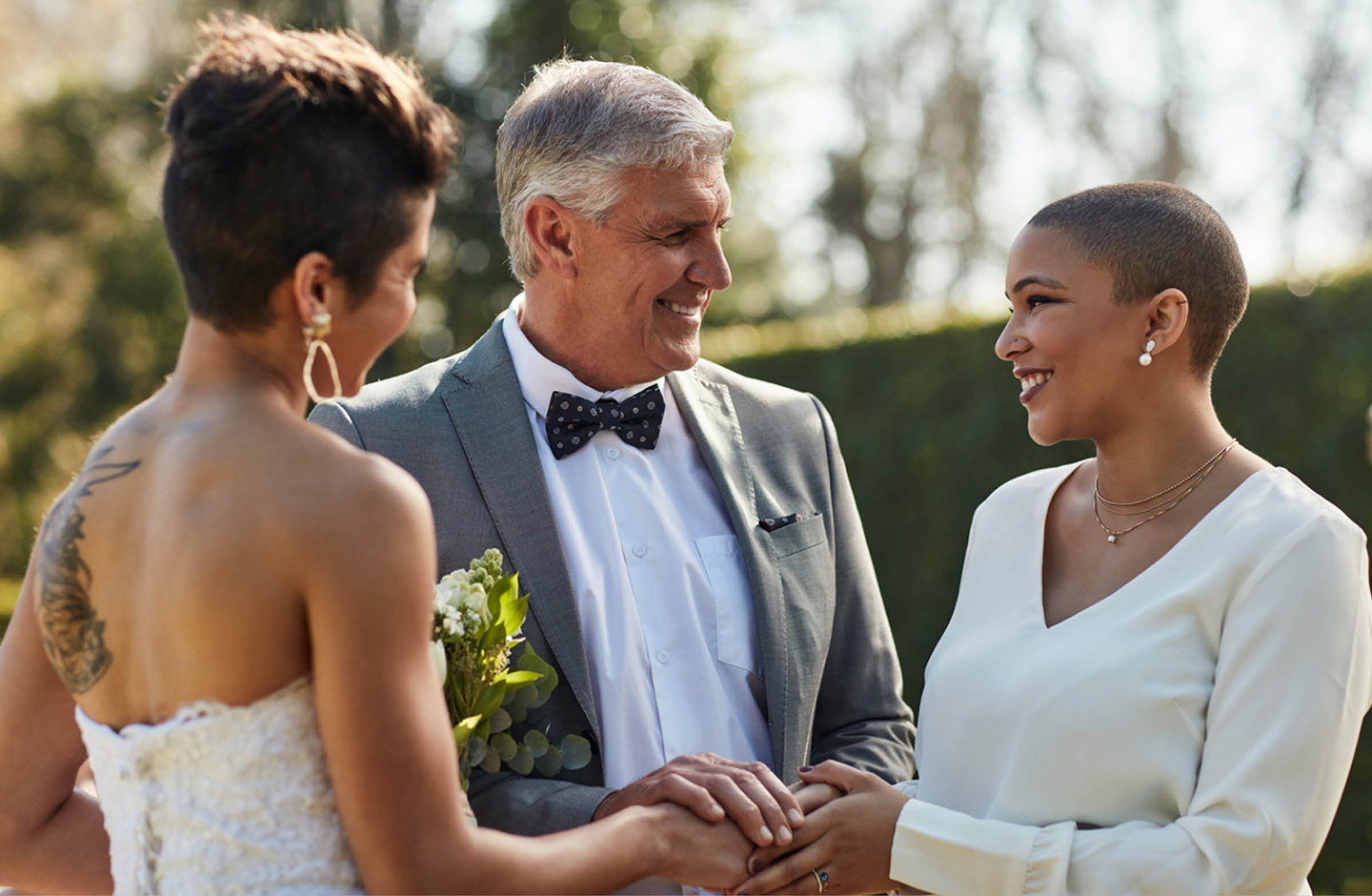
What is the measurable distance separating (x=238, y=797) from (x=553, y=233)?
186 cm

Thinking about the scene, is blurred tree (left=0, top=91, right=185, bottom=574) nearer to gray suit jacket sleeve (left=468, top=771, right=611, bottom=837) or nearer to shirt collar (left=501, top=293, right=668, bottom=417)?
shirt collar (left=501, top=293, right=668, bottom=417)

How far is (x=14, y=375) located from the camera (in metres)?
19.2

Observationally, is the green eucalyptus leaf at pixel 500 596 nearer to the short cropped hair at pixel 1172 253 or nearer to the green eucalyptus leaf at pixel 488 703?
the green eucalyptus leaf at pixel 488 703

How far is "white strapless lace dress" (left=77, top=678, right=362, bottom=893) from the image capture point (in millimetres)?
1877

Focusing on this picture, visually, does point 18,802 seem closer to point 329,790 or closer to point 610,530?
point 329,790

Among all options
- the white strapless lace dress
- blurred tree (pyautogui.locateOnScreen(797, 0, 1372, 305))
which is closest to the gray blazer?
the white strapless lace dress

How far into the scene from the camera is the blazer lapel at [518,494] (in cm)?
301

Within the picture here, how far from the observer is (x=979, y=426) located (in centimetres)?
764

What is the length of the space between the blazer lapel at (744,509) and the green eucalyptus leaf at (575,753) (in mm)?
510

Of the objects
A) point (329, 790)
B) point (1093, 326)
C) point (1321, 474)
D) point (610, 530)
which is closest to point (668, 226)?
point (610, 530)

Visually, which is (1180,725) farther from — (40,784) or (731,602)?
(40,784)

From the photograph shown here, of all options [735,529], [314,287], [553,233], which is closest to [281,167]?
[314,287]

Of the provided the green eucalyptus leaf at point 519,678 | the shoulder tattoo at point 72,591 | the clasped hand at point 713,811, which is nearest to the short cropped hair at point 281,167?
the shoulder tattoo at point 72,591

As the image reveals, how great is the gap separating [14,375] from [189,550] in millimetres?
19677
